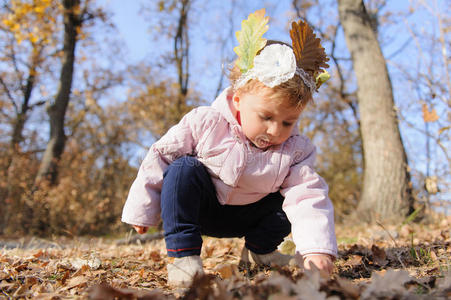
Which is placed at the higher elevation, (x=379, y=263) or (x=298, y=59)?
(x=298, y=59)

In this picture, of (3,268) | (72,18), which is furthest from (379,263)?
(72,18)

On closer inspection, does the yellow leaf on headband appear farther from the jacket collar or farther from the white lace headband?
the jacket collar

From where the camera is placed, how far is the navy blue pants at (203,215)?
175 centimetres

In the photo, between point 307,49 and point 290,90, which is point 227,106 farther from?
point 307,49

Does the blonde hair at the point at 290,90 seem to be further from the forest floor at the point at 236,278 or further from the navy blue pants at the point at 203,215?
the forest floor at the point at 236,278

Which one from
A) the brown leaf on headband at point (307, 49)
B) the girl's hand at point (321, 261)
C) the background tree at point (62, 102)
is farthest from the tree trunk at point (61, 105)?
the girl's hand at point (321, 261)

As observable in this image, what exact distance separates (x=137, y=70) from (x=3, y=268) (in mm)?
14011

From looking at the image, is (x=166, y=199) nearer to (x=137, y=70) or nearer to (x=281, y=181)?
(x=281, y=181)

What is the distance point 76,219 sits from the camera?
6945 mm

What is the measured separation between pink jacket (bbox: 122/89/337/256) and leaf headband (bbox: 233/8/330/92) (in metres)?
0.30

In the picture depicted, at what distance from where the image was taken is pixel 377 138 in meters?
4.97

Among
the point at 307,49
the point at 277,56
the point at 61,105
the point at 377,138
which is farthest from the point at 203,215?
the point at 61,105

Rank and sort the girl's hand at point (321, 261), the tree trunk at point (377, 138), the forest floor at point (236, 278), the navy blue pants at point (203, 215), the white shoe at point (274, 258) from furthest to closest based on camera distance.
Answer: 1. the tree trunk at point (377, 138)
2. the white shoe at point (274, 258)
3. the navy blue pants at point (203, 215)
4. the girl's hand at point (321, 261)
5. the forest floor at point (236, 278)

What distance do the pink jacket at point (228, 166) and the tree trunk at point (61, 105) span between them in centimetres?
613
